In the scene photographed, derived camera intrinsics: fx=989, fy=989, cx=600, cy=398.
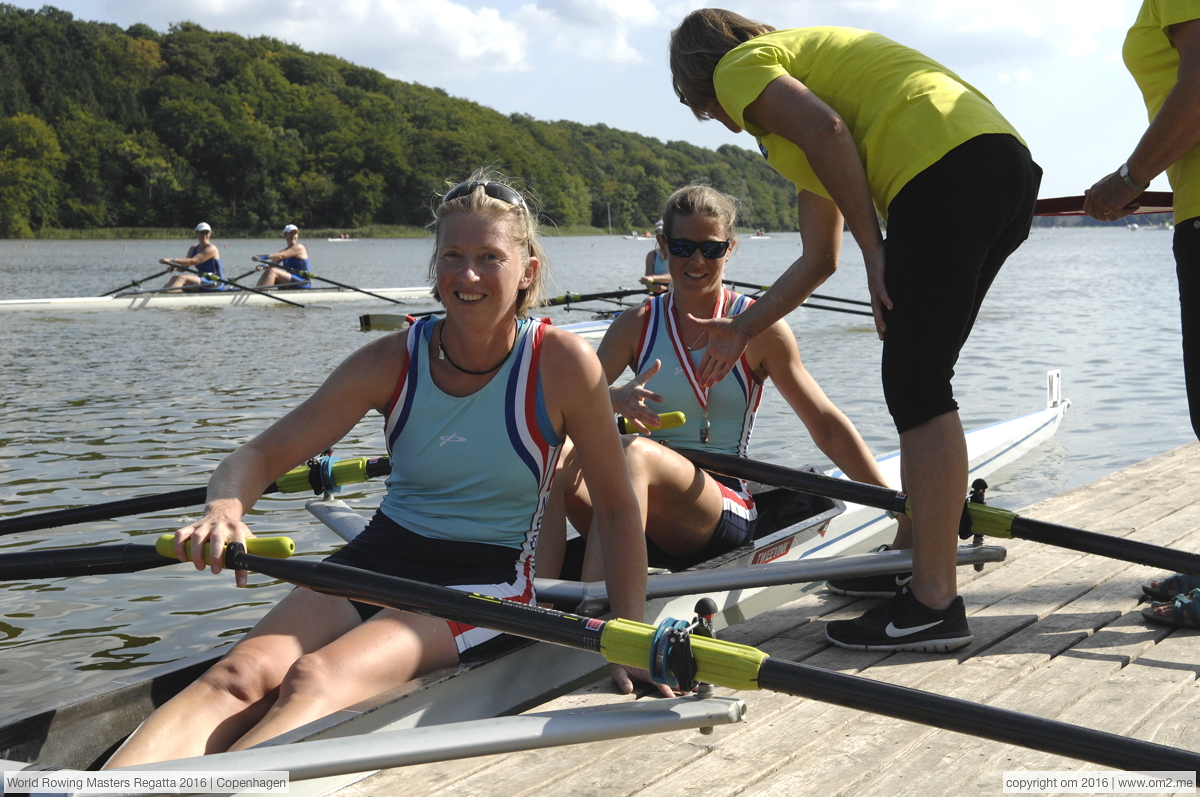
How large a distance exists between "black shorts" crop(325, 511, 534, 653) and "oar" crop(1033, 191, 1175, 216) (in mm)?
1976

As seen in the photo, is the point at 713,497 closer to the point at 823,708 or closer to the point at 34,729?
the point at 823,708

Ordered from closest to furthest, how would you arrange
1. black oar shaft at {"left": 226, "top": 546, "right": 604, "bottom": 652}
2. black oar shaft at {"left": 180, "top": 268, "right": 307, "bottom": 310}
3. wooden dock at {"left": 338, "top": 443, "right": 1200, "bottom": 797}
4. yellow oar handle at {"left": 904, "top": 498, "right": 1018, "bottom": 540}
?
black oar shaft at {"left": 226, "top": 546, "right": 604, "bottom": 652}
wooden dock at {"left": 338, "top": 443, "right": 1200, "bottom": 797}
yellow oar handle at {"left": 904, "top": 498, "right": 1018, "bottom": 540}
black oar shaft at {"left": 180, "top": 268, "right": 307, "bottom": 310}

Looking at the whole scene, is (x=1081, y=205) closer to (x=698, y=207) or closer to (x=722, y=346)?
(x=698, y=207)

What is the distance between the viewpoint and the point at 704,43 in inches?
117

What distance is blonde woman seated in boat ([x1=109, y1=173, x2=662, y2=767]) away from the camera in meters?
2.52

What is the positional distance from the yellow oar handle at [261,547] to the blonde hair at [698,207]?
2111mm

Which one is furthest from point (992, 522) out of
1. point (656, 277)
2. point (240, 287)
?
point (240, 287)

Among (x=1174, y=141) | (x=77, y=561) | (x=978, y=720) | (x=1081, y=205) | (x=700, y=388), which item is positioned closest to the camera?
(x=978, y=720)

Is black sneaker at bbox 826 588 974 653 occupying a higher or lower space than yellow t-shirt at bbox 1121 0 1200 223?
lower

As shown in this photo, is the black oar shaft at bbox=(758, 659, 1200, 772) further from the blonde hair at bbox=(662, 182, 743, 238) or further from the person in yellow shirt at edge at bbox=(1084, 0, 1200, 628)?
the blonde hair at bbox=(662, 182, 743, 238)

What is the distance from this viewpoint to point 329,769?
6.11 feet

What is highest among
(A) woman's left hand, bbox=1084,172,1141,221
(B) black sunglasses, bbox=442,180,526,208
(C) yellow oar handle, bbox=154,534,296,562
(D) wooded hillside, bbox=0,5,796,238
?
(D) wooded hillside, bbox=0,5,796,238

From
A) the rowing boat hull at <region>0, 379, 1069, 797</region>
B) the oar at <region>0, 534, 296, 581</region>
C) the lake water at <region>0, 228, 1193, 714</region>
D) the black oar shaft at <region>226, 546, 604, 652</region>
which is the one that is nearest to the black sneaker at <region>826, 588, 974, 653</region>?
the rowing boat hull at <region>0, 379, 1069, 797</region>

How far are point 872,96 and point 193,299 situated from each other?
1695 cm
